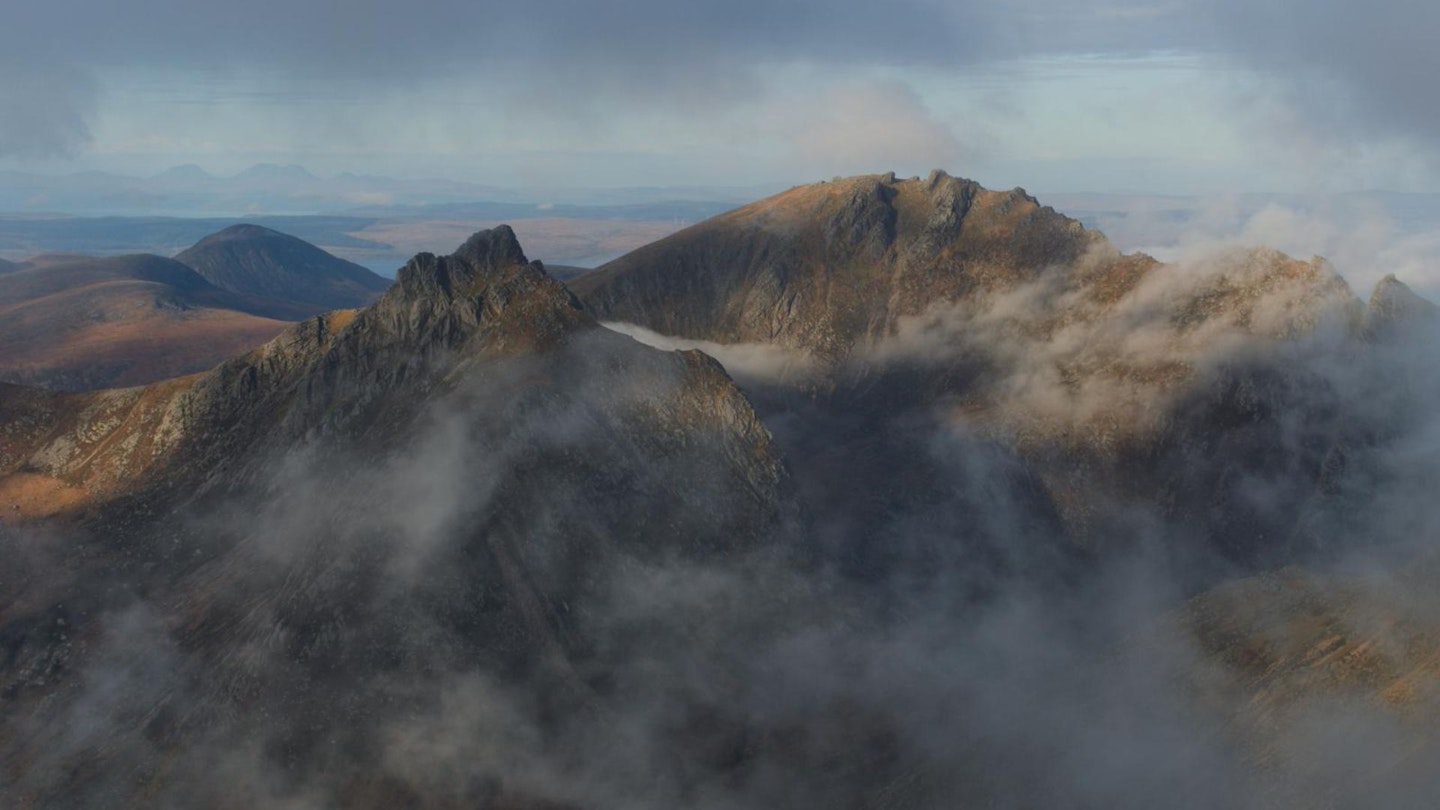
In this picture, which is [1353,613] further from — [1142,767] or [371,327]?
[371,327]

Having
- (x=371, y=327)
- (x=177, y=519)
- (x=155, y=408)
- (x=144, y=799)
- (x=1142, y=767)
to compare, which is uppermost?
(x=371, y=327)

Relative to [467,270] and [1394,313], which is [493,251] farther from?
[1394,313]

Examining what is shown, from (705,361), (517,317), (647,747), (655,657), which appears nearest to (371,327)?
(517,317)

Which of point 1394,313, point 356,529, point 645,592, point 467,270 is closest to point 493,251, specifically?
point 467,270

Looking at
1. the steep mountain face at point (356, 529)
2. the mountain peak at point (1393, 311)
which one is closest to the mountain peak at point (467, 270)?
the steep mountain face at point (356, 529)

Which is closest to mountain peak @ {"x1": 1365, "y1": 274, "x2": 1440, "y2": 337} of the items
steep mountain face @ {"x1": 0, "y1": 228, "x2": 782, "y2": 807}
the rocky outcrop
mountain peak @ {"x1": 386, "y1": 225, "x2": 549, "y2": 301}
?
the rocky outcrop

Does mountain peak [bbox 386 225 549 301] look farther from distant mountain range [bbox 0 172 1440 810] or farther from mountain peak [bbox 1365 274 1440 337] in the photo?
mountain peak [bbox 1365 274 1440 337]
